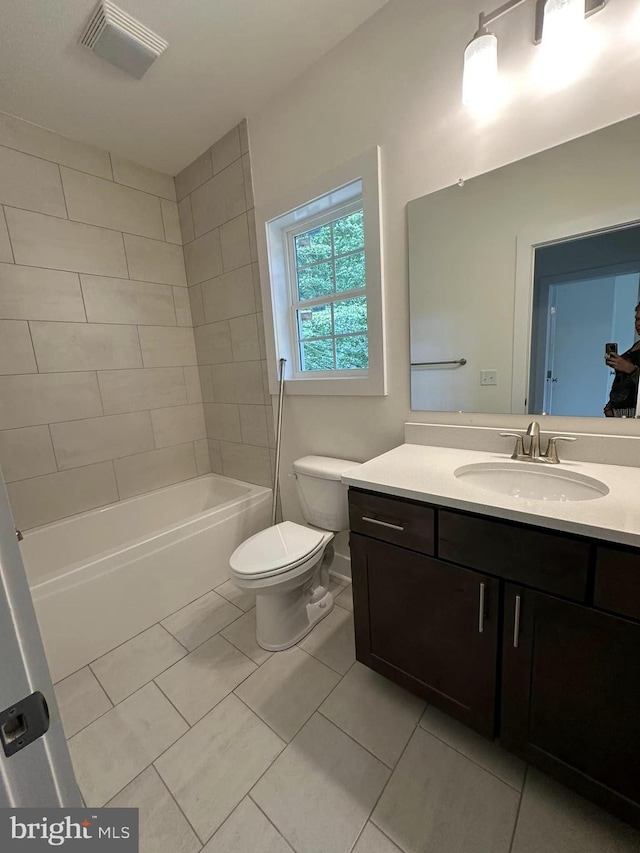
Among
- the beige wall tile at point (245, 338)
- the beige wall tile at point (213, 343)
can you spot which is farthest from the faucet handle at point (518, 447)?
the beige wall tile at point (213, 343)

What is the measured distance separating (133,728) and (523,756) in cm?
129

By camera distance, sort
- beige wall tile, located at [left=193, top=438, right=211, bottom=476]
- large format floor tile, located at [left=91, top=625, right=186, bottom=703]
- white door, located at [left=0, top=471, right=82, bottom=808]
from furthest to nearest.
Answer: beige wall tile, located at [left=193, top=438, right=211, bottom=476], large format floor tile, located at [left=91, top=625, right=186, bottom=703], white door, located at [left=0, top=471, right=82, bottom=808]

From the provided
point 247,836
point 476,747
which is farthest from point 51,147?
point 476,747

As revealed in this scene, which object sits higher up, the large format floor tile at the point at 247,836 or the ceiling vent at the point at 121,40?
the ceiling vent at the point at 121,40

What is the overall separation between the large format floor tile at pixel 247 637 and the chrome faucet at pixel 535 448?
135 centimetres

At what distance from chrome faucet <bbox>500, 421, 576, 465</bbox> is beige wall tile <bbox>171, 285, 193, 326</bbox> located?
2280 mm

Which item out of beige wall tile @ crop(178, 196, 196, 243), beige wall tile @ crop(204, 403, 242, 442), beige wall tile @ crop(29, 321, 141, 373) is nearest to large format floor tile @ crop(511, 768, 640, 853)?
beige wall tile @ crop(204, 403, 242, 442)

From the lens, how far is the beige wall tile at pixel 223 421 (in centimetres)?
253

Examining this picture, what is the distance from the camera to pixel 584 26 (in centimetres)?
106

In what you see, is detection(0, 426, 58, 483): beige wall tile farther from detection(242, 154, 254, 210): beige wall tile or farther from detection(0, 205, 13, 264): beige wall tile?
detection(242, 154, 254, 210): beige wall tile

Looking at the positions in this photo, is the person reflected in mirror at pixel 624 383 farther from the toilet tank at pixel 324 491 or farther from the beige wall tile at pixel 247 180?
the beige wall tile at pixel 247 180

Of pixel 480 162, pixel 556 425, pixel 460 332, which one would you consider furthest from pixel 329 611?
pixel 480 162

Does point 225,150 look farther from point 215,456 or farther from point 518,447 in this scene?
point 518,447

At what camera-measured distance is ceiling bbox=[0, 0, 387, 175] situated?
1.36 metres
